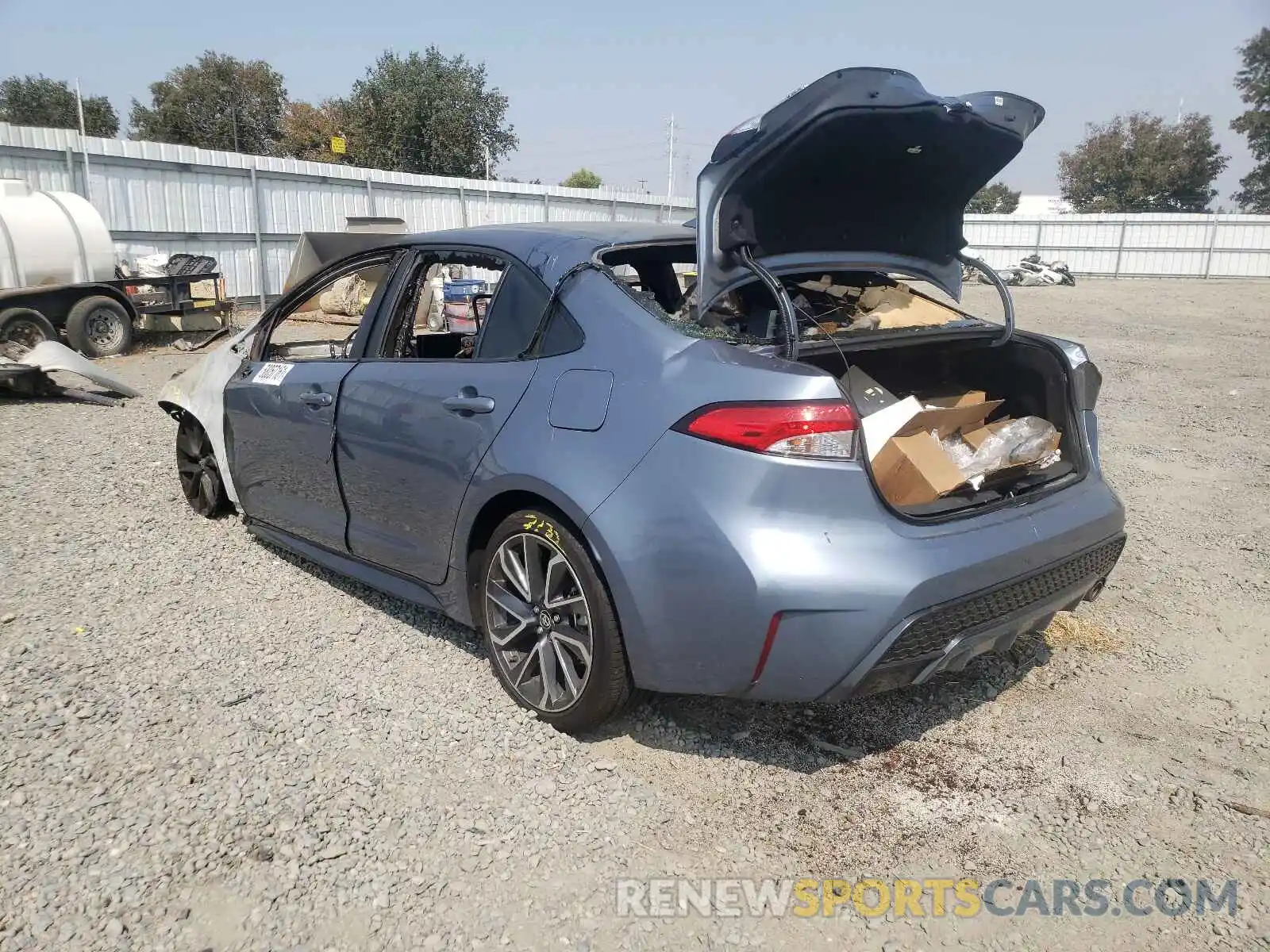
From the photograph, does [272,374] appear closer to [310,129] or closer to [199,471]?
[199,471]

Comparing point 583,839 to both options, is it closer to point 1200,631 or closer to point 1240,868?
point 1240,868

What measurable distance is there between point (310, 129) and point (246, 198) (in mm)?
33614

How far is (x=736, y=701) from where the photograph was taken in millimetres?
3383

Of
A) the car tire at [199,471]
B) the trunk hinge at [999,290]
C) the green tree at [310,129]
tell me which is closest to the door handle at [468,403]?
the trunk hinge at [999,290]

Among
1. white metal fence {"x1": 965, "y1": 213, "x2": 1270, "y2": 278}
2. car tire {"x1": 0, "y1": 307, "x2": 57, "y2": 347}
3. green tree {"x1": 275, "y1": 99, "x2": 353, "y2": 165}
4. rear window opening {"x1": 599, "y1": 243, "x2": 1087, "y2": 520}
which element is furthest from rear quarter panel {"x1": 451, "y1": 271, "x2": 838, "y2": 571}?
green tree {"x1": 275, "y1": 99, "x2": 353, "y2": 165}

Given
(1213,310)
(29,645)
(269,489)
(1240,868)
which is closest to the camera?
(1240,868)

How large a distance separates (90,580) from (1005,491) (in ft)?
13.3

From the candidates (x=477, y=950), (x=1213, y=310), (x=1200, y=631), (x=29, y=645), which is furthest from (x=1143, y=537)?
(x=1213, y=310)

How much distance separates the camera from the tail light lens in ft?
8.29

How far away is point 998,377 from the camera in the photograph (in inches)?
142

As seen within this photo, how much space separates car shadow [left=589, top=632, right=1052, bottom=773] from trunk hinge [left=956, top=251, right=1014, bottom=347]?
1265 mm

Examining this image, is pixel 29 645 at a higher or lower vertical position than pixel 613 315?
lower

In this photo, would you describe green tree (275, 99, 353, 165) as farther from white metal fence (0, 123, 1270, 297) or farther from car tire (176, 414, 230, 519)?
car tire (176, 414, 230, 519)

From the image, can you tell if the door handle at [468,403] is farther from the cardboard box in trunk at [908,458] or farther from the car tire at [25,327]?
the car tire at [25,327]
